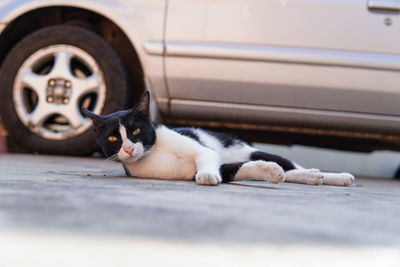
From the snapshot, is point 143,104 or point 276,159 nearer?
point 143,104

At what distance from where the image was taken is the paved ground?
0.95 meters

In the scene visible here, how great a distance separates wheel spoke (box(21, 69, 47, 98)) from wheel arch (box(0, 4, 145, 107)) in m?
0.40

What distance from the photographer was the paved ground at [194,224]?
0.95 meters

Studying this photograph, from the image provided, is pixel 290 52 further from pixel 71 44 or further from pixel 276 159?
pixel 71 44

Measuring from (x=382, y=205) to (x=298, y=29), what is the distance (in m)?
1.65

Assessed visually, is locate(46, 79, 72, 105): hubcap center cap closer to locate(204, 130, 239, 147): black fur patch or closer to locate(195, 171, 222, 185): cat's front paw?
locate(204, 130, 239, 147): black fur patch

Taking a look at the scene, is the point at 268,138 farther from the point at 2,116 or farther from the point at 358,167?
the point at 358,167

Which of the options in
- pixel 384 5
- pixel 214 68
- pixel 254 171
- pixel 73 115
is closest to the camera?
pixel 254 171

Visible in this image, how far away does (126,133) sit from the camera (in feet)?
7.24

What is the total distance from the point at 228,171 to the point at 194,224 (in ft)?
3.76

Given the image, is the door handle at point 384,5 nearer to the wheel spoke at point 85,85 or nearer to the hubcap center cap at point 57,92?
the wheel spoke at point 85,85

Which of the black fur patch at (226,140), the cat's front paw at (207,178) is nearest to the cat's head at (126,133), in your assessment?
the cat's front paw at (207,178)

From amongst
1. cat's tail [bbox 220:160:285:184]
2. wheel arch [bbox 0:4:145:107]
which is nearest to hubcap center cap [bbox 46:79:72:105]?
wheel arch [bbox 0:4:145:107]

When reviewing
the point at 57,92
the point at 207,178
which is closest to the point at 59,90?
the point at 57,92
